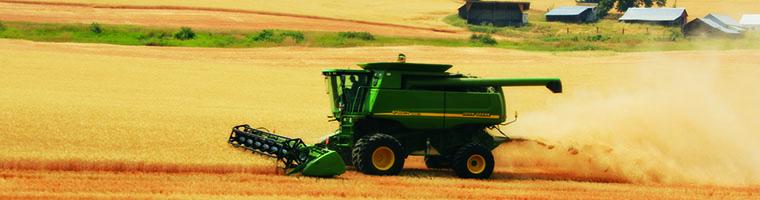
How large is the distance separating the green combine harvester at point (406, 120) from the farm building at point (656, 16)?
69.9m

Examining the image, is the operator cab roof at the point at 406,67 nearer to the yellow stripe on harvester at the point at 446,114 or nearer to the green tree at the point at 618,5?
the yellow stripe on harvester at the point at 446,114

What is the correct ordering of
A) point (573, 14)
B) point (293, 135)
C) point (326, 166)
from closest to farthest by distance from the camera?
1. point (326, 166)
2. point (293, 135)
3. point (573, 14)

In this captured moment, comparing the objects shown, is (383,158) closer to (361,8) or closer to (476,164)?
(476,164)

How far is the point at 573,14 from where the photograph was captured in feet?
289

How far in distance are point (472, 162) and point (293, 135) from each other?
5.69 m

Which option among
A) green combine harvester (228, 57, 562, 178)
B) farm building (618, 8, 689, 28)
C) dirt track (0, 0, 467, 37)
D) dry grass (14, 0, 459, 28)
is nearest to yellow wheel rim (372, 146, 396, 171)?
green combine harvester (228, 57, 562, 178)

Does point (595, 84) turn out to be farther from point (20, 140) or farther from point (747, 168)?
point (20, 140)

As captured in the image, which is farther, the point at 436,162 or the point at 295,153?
the point at 436,162

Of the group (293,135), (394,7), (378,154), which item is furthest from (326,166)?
(394,7)

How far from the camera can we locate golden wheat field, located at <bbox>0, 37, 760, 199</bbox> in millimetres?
16828

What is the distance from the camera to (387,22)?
74000 mm

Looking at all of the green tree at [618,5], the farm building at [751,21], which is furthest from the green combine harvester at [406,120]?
the green tree at [618,5]

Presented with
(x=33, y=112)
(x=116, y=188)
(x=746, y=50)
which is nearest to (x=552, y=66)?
(x=746, y=50)

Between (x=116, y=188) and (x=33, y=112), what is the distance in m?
8.65
